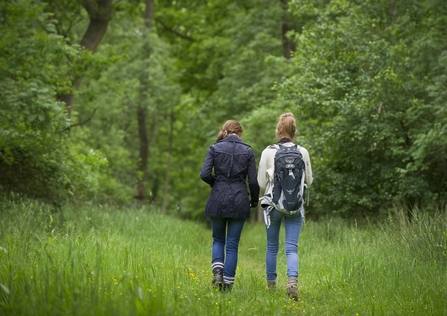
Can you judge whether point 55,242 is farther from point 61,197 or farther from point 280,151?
point 61,197

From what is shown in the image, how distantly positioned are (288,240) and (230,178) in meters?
0.98

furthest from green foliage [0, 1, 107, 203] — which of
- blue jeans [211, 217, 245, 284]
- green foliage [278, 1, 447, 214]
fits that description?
blue jeans [211, 217, 245, 284]

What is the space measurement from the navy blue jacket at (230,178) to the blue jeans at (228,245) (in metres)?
0.19

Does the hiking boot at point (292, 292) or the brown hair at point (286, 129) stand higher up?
the brown hair at point (286, 129)

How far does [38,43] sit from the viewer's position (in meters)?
14.0

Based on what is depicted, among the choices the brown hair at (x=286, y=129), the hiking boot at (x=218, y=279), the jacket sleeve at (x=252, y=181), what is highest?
the brown hair at (x=286, y=129)

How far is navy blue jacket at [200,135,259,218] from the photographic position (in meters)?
7.61

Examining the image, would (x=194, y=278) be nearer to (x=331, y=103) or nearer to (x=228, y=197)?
(x=228, y=197)

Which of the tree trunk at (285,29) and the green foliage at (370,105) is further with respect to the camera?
the tree trunk at (285,29)

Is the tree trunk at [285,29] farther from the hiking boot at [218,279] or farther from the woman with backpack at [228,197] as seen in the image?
the hiking boot at [218,279]

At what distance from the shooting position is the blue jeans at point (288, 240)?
754cm

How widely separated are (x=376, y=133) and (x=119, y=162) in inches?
680

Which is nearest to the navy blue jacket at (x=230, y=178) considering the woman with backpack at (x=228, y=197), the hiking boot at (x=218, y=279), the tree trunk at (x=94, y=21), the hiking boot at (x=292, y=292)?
the woman with backpack at (x=228, y=197)

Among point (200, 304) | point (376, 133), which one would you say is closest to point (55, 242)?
point (200, 304)
